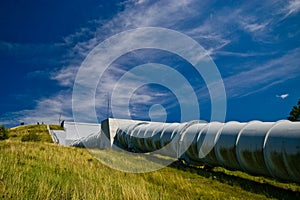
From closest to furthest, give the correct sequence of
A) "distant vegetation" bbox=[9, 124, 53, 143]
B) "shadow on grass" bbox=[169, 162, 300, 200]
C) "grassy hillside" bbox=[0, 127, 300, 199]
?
"grassy hillside" bbox=[0, 127, 300, 199]
"shadow on grass" bbox=[169, 162, 300, 200]
"distant vegetation" bbox=[9, 124, 53, 143]

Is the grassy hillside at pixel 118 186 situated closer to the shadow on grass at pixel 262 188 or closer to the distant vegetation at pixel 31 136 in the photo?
the shadow on grass at pixel 262 188

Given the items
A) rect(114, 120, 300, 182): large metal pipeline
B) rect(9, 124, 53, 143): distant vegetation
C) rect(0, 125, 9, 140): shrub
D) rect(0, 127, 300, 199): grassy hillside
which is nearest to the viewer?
rect(0, 127, 300, 199): grassy hillside

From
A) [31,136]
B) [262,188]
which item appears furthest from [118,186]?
[31,136]

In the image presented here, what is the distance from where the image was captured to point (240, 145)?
1114cm

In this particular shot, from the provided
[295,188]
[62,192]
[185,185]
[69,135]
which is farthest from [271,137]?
[69,135]

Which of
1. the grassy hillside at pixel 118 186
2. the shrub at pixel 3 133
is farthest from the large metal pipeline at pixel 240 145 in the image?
the shrub at pixel 3 133

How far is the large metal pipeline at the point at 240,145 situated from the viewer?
9.11 m

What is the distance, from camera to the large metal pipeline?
9.11m

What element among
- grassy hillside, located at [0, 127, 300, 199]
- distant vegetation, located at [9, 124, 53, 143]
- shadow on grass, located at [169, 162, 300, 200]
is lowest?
shadow on grass, located at [169, 162, 300, 200]

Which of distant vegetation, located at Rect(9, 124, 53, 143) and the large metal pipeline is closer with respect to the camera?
the large metal pipeline

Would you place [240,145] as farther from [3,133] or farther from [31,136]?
[3,133]

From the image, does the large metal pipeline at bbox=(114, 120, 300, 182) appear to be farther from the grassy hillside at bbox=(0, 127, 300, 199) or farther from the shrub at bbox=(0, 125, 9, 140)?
the shrub at bbox=(0, 125, 9, 140)

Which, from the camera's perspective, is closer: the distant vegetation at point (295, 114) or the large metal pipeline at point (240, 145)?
the large metal pipeline at point (240, 145)

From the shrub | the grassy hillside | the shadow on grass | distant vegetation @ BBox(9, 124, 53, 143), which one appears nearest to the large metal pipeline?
the shadow on grass
